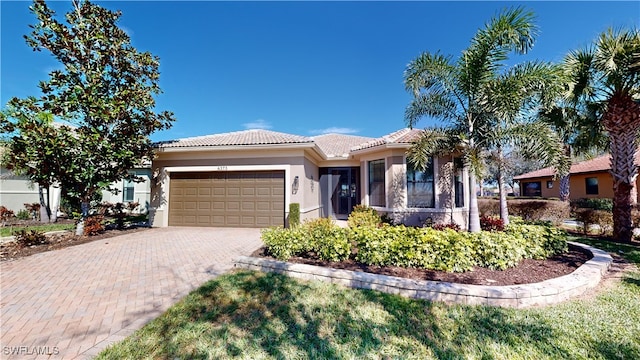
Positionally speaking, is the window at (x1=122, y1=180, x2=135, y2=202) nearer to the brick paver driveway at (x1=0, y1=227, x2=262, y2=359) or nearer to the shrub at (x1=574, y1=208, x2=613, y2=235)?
the brick paver driveway at (x1=0, y1=227, x2=262, y2=359)

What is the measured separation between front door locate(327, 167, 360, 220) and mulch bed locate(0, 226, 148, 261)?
9951 mm

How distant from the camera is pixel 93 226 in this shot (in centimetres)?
934

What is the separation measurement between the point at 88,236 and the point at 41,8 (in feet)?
25.7

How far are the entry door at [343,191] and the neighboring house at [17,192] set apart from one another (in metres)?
15.7

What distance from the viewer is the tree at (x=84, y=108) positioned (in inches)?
309

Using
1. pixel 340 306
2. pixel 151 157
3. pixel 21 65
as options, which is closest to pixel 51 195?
pixel 21 65

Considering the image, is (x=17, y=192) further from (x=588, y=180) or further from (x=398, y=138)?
(x=588, y=180)

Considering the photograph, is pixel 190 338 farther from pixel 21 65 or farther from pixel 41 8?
pixel 21 65

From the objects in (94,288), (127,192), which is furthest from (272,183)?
(127,192)

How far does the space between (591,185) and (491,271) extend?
75.2ft

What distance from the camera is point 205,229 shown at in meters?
10.8

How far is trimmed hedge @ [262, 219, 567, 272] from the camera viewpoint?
4.97 m

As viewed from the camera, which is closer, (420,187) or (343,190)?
(420,187)

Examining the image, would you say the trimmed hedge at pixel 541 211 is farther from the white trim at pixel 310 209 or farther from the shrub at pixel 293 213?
the shrub at pixel 293 213
